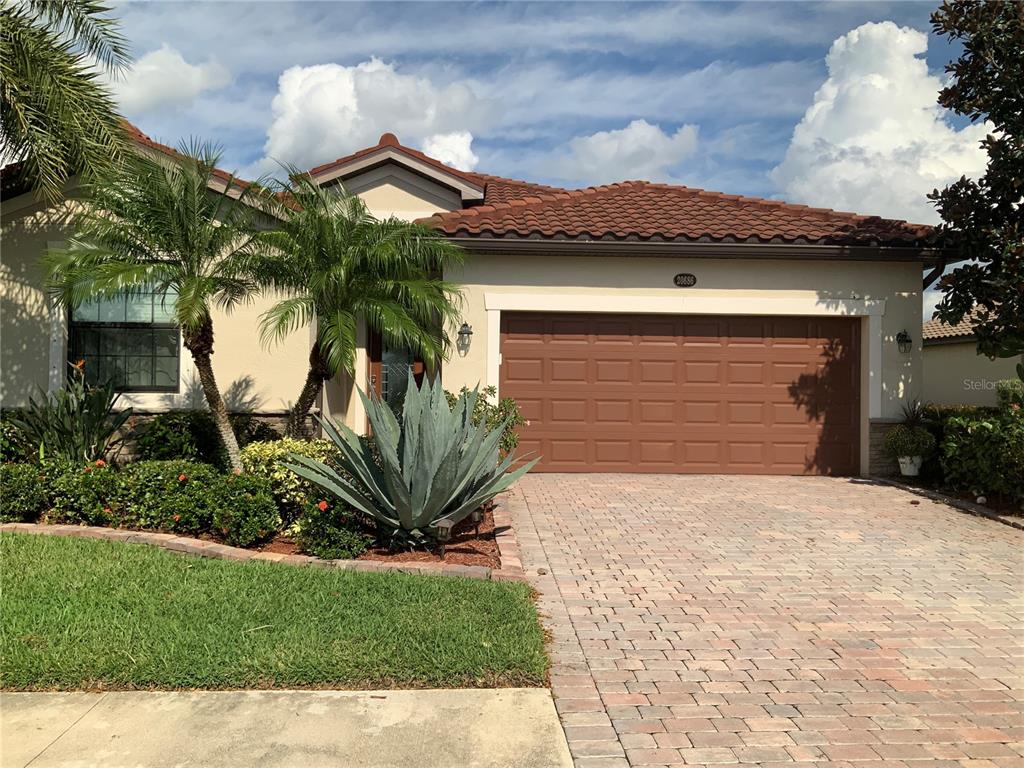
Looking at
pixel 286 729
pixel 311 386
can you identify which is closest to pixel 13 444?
pixel 311 386

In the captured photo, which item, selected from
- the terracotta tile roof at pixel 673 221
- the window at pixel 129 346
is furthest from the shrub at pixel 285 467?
the terracotta tile roof at pixel 673 221

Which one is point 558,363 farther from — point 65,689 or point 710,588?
point 65,689

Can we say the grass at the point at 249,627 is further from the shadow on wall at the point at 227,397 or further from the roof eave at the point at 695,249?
the roof eave at the point at 695,249

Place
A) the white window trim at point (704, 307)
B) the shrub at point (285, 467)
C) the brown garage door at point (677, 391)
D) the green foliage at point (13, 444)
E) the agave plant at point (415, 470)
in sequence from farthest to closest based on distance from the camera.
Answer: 1. the brown garage door at point (677, 391)
2. the white window trim at point (704, 307)
3. the green foliage at point (13, 444)
4. the shrub at point (285, 467)
5. the agave plant at point (415, 470)

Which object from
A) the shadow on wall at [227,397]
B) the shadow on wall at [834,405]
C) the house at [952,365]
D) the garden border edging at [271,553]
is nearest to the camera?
the garden border edging at [271,553]

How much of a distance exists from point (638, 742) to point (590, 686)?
2.13ft

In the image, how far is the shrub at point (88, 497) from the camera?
25.2 ft

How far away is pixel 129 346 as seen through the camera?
11328mm

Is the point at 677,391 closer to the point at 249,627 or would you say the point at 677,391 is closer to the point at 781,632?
the point at 781,632

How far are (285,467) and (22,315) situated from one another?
663cm

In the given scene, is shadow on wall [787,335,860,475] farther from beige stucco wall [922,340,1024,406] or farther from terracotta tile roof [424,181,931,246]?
beige stucco wall [922,340,1024,406]

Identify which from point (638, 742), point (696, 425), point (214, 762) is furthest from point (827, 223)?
point (214, 762)

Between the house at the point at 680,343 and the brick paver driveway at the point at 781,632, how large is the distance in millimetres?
2795

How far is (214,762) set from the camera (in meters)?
3.56
